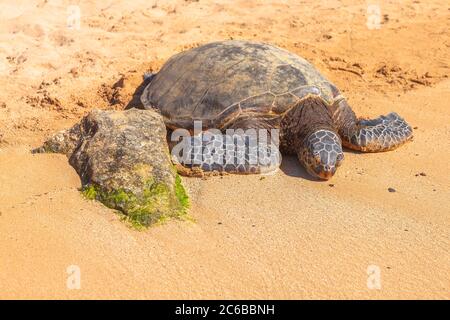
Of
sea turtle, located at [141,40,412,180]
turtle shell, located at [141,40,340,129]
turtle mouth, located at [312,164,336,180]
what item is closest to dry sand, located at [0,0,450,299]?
turtle mouth, located at [312,164,336,180]

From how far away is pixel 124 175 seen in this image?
3.90 m

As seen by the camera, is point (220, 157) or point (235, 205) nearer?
point (235, 205)

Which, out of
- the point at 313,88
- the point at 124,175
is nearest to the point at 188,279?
the point at 124,175

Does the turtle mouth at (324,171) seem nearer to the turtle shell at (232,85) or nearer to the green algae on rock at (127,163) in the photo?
the turtle shell at (232,85)

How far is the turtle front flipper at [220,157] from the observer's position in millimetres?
4438

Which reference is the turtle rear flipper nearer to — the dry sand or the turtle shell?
the dry sand

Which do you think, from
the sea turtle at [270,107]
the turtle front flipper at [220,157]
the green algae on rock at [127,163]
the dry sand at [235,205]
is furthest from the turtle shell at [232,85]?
the dry sand at [235,205]

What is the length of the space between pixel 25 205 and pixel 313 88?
2819 millimetres

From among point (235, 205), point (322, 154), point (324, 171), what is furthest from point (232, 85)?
point (235, 205)

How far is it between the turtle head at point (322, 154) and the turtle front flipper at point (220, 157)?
28 centimetres

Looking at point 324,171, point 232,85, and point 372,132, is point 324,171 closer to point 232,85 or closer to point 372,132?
point 372,132

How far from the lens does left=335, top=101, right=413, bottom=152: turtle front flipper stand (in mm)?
4922

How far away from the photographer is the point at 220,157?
4461mm

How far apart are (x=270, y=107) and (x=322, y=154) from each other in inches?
29.1
